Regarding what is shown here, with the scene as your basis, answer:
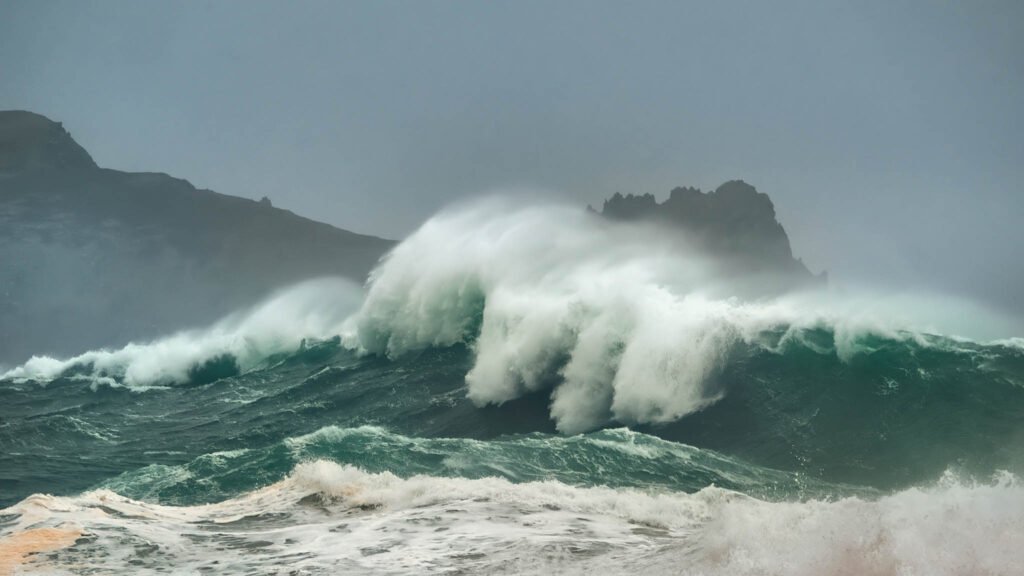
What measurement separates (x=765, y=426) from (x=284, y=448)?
928 cm

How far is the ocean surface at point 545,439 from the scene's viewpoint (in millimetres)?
7059

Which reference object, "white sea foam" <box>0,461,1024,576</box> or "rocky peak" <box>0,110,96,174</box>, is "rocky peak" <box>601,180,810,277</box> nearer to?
"white sea foam" <box>0,461,1024,576</box>

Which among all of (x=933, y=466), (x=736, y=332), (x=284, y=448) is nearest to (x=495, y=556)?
(x=284, y=448)

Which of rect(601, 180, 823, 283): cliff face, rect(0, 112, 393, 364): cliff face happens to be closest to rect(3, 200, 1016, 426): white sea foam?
rect(601, 180, 823, 283): cliff face

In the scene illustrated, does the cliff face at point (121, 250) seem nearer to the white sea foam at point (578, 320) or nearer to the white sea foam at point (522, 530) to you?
the white sea foam at point (578, 320)

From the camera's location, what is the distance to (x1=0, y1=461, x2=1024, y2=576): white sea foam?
17.9 feet

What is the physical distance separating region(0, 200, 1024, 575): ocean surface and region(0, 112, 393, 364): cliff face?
87277 mm

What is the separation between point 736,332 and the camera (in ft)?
64.6

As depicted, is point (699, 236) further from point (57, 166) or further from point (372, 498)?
point (57, 166)

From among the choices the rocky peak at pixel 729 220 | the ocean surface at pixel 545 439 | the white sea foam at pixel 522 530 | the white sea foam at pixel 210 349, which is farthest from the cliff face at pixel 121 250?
the white sea foam at pixel 522 530

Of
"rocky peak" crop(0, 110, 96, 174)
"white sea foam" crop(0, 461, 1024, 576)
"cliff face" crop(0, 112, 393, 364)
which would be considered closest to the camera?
"white sea foam" crop(0, 461, 1024, 576)

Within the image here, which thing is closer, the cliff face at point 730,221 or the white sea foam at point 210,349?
the white sea foam at point 210,349

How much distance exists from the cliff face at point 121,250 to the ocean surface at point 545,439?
87.3 meters

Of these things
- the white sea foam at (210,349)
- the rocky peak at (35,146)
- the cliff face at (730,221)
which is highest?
the rocky peak at (35,146)
